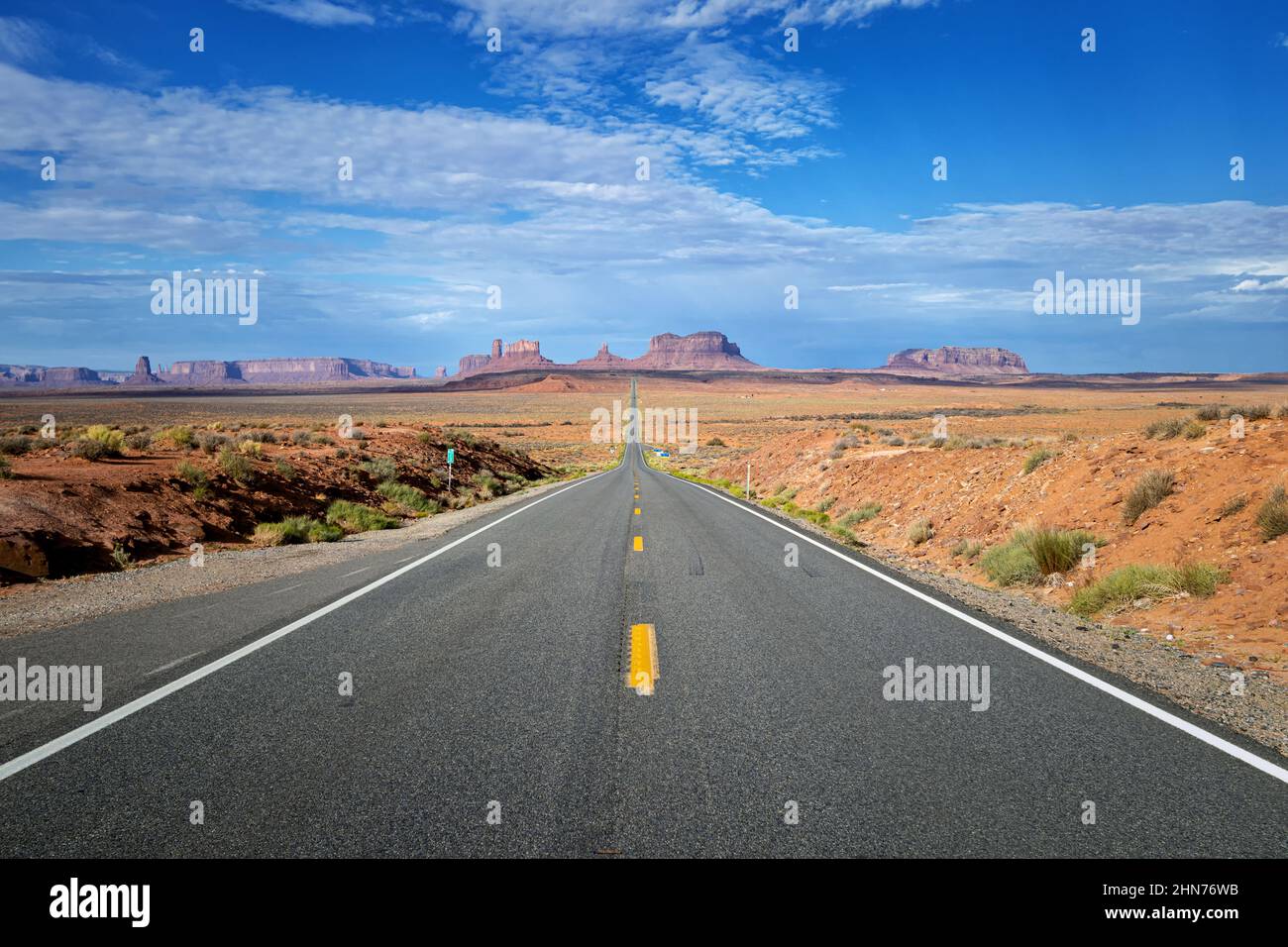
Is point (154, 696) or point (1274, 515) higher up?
point (1274, 515)

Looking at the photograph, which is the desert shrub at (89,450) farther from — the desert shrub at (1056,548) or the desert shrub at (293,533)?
the desert shrub at (1056,548)

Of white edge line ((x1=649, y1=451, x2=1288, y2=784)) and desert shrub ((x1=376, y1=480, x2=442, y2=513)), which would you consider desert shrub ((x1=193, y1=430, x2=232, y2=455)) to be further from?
white edge line ((x1=649, y1=451, x2=1288, y2=784))

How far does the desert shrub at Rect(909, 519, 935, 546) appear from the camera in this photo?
15.3 metres

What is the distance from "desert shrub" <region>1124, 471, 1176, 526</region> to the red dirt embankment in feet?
0.33

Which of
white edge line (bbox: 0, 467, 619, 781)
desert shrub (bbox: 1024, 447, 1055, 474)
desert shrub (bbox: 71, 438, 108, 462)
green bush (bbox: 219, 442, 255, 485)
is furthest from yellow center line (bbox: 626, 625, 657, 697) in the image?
desert shrub (bbox: 71, 438, 108, 462)

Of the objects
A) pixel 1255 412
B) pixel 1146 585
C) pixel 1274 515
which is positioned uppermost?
pixel 1255 412

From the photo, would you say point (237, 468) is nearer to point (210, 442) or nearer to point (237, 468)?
point (237, 468)

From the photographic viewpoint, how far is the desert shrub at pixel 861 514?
18.8m

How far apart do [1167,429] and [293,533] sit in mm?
16898

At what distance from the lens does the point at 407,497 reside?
23297 mm

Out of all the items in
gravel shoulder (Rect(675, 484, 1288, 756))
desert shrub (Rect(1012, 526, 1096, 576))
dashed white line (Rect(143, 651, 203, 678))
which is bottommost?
gravel shoulder (Rect(675, 484, 1288, 756))

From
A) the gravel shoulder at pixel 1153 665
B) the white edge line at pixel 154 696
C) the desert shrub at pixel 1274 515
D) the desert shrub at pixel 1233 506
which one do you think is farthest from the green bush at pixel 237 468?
the desert shrub at pixel 1274 515

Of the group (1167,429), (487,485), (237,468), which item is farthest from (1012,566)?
(487,485)
